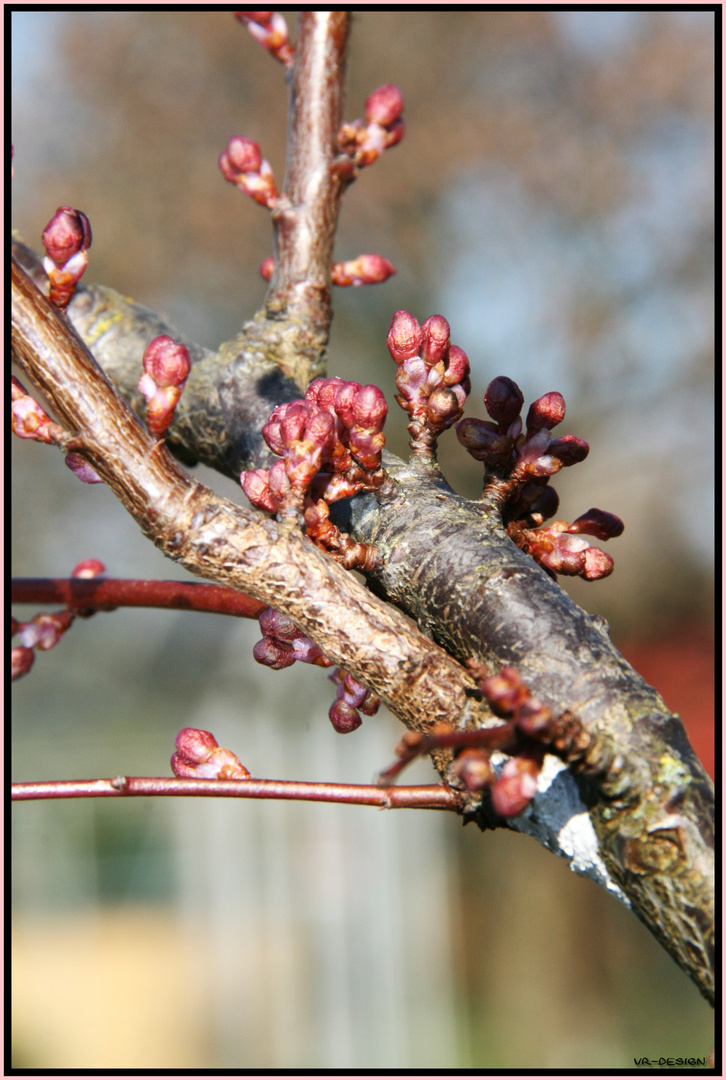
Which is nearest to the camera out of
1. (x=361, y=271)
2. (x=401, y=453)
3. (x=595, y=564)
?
(x=595, y=564)

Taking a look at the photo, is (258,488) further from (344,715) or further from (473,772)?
(473,772)

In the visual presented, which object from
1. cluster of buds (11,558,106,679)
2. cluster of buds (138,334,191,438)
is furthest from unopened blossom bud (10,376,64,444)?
cluster of buds (11,558,106,679)

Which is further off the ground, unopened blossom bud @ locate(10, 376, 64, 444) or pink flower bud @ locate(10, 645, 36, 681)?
unopened blossom bud @ locate(10, 376, 64, 444)

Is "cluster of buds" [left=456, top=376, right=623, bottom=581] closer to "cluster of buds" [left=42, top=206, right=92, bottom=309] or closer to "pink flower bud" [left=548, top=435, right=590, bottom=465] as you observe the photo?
"pink flower bud" [left=548, top=435, right=590, bottom=465]

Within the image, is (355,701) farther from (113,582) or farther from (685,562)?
(685,562)

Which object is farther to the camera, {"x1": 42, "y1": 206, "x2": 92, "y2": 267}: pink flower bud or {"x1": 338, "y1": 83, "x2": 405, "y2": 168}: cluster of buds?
{"x1": 338, "y1": 83, "x2": 405, "y2": 168}: cluster of buds

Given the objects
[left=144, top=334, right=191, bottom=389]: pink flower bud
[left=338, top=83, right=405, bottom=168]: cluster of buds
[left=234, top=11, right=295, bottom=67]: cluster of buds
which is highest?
[left=234, top=11, right=295, bottom=67]: cluster of buds

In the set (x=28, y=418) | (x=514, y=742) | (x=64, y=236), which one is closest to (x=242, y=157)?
(x=64, y=236)
